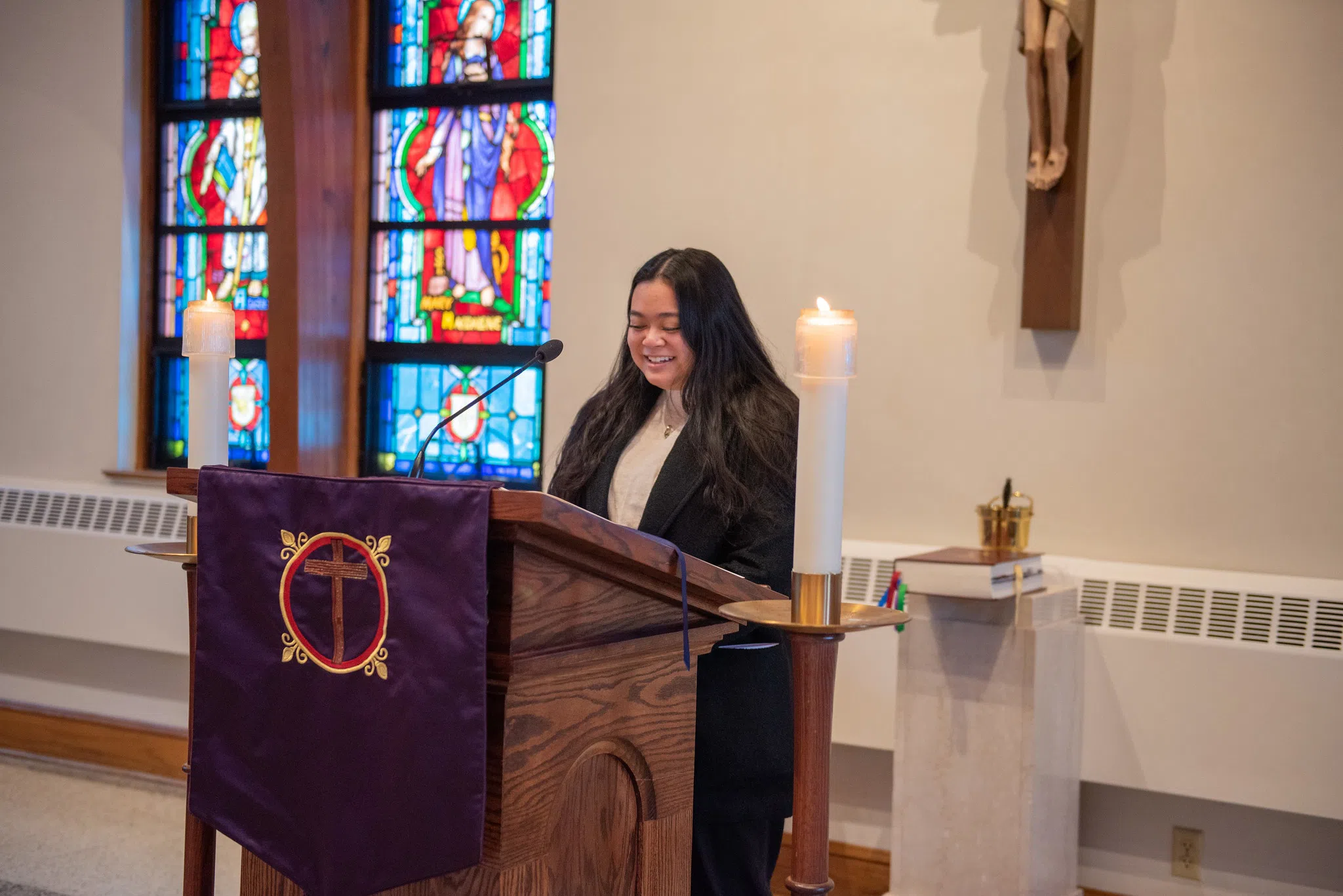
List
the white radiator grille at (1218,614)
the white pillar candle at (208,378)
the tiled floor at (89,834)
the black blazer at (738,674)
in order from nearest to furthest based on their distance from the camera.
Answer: the black blazer at (738,674), the white pillar candle at (208,378), the white radiator grille at (1218,614), the tiled floor at (89,834)

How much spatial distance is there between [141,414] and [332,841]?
4023 mm

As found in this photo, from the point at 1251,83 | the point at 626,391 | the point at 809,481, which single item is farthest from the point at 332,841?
the point at 1251,83

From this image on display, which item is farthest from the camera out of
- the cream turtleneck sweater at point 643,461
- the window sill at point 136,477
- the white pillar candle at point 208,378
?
the window sill at point 136,477

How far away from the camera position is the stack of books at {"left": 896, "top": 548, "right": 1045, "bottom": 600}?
2.87 meters

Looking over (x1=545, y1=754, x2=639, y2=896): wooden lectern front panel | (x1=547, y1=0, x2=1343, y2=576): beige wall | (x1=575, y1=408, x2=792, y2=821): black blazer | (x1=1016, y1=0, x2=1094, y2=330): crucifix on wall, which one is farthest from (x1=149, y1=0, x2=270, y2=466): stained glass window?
(x1=545, y1=754, x2=639, y2=896): wooden lectern front panel

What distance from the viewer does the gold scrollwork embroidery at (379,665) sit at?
1.39 meters

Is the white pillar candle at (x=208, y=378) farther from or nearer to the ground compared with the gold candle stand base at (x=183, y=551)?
farther from the ground

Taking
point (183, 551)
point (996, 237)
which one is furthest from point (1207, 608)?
point (183, 551)

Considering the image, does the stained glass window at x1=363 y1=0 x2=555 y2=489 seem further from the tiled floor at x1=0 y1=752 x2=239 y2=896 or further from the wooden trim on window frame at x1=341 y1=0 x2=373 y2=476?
the tiled floor at x1=0 y1=752 x2=239 y2=896

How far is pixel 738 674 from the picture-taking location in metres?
1.98

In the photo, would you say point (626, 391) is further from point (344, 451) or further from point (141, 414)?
point (141, 414)

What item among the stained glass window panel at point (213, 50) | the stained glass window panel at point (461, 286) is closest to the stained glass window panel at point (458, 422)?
the stained glass window panel at point (461, 286)

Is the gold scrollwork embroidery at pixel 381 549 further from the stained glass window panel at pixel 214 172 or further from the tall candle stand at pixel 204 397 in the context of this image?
the stained glass window panel at pixel 214 172

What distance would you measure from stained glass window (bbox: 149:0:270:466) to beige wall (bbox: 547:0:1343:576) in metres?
1.58
